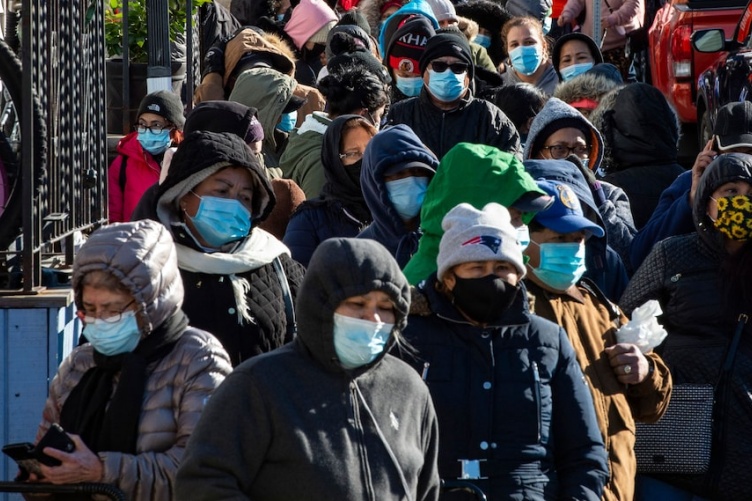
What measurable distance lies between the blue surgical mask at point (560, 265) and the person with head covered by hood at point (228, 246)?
2.87 ft

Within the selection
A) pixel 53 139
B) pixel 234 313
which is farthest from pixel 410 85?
pixel 234 313

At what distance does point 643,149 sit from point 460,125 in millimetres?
1003

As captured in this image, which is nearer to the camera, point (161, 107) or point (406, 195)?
point (406, 195)

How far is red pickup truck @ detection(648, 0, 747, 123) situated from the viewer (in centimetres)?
1296

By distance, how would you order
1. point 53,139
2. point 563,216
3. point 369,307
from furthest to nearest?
point 53,139
point 563,216
point 369,307

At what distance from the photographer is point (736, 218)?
19.4 ft

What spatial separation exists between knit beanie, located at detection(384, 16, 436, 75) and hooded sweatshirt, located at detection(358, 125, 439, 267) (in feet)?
11.8

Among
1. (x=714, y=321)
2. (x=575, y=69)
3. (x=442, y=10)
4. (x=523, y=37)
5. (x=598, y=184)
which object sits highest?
(x=442, y=10)

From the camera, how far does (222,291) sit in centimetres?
513

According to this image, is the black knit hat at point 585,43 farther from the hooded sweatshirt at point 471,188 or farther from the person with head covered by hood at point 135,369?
the person with head covered by hood at point 135,369

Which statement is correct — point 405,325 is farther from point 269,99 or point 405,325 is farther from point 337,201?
point 269,99

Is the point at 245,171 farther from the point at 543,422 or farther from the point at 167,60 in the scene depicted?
the point at 167,60

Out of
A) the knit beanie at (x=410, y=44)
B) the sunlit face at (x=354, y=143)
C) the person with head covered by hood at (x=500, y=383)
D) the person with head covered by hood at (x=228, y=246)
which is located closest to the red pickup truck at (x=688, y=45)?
the knit beanie at (x=410, y=44)

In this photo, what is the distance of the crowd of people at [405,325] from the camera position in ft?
12.7
